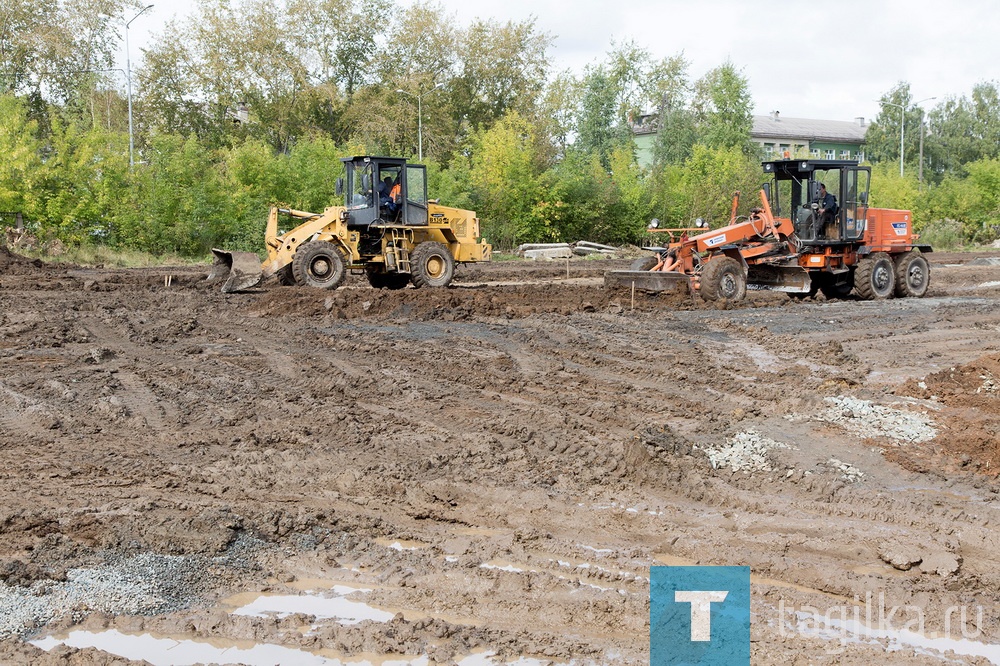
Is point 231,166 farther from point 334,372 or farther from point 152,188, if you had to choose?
point 334,372

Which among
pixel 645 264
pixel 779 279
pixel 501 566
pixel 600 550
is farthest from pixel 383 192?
pixel 501 566

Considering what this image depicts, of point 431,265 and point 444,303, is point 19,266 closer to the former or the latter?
point 431,265

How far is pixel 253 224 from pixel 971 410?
24.3 metres

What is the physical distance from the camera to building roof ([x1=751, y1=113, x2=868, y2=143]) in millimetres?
78769

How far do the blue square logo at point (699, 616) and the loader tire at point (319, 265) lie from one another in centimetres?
1344

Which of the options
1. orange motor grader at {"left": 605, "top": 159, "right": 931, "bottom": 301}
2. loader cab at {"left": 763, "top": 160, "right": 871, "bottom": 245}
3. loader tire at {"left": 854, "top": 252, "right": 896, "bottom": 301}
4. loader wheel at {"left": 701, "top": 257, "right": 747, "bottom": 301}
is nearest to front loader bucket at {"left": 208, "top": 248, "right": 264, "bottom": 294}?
orange motor grader at {"left": 605, "top": 159, "right": 931, "bottom": 301}

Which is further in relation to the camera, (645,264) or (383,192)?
(383,192)

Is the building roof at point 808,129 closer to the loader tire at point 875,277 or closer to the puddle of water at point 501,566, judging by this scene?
the loader tire at point 875,277

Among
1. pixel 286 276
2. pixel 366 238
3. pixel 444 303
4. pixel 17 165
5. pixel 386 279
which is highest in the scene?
pixel 17 165

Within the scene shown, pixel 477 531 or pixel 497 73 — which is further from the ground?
pixel 497 73

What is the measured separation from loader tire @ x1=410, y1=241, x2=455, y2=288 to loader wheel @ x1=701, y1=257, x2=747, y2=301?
206 inches

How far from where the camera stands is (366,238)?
18453mm

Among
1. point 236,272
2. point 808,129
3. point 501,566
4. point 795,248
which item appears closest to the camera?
point 501,566

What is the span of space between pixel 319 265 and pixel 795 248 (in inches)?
349
